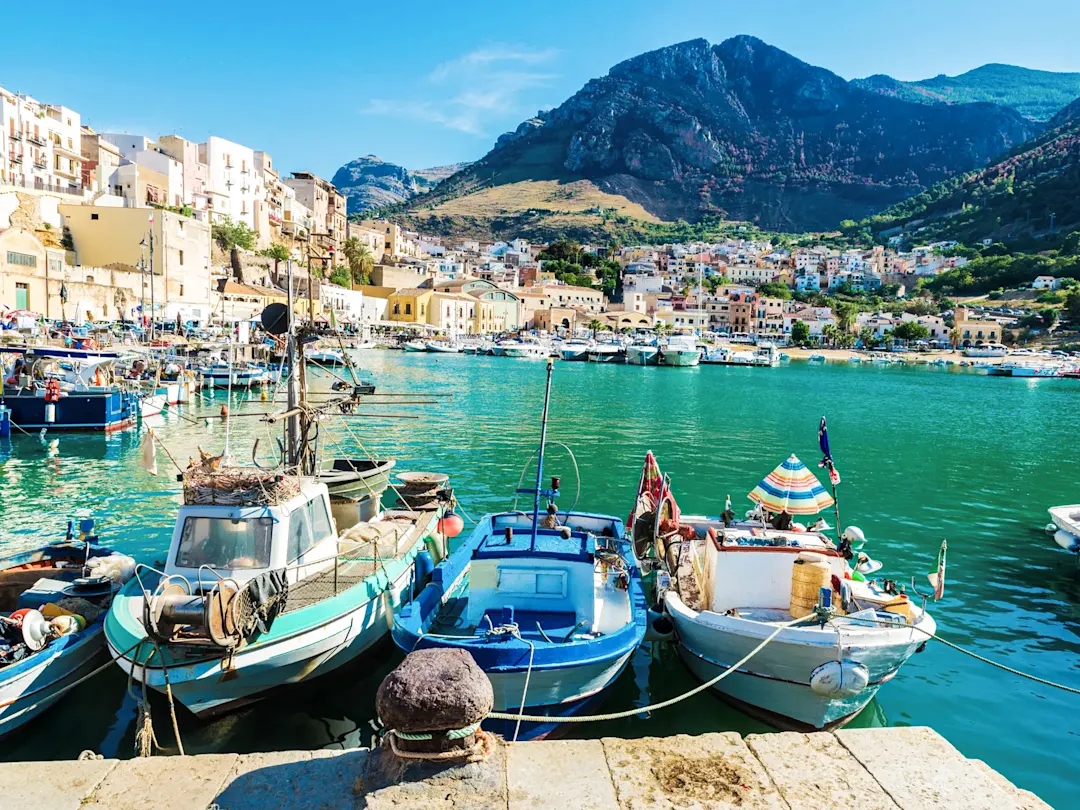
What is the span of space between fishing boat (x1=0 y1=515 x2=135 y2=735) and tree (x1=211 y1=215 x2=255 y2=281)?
71.3m

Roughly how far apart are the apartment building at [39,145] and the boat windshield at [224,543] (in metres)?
59.3

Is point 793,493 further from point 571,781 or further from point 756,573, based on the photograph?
point 571,781

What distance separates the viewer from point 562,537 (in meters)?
9.91

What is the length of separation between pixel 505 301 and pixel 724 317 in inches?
1737

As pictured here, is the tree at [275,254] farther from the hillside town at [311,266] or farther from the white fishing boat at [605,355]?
the white fishing boat at [605,355]

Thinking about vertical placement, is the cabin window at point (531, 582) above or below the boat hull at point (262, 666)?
above

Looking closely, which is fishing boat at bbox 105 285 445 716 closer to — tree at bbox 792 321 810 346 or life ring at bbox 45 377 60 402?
life ring at bbox 45 377 60 402

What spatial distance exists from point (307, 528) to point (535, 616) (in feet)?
10.8

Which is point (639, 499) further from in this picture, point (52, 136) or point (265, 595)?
point (52, 136)

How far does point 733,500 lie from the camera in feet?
67.5

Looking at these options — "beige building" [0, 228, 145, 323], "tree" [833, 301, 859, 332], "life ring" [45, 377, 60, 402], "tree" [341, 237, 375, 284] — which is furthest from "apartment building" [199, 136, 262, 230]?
"tree" [833, 301, 859, 332]

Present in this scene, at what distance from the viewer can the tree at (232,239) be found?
75.1m

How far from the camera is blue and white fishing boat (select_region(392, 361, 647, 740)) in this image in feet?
24.9

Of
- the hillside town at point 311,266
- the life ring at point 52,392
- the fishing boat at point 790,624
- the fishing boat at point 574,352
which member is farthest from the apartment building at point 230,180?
the fishing boat at point 790,624
